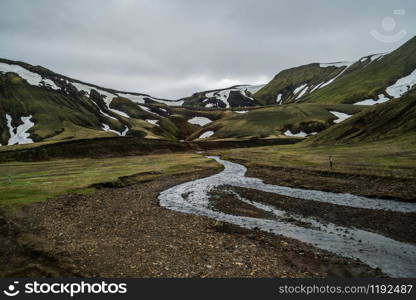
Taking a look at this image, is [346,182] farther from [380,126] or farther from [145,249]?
[380,126]

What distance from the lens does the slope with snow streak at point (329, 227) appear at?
2142cm

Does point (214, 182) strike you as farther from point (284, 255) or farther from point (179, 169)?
point (284, 255)

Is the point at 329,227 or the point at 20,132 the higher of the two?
the point at 20,132

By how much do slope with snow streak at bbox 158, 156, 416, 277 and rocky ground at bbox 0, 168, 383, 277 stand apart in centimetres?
185

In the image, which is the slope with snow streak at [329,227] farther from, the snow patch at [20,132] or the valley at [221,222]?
the snow patch at [20,132]

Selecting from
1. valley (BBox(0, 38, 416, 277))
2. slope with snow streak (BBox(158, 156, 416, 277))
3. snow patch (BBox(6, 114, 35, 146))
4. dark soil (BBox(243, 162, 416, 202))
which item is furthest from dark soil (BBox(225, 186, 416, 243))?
snow patch (BBox(6, 114, 35, 146))

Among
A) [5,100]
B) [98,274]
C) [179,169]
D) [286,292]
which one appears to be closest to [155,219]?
[98,274]

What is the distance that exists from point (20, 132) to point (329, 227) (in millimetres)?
187116

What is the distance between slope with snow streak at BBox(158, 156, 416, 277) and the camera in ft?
70.3

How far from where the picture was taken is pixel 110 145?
12762 centimetres

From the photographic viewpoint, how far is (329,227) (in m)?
29.8

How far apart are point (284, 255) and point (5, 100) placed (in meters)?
229

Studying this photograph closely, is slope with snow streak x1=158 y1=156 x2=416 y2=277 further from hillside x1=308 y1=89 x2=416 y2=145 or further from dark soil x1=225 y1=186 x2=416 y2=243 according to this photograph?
hillside x1=308 y1=89 x2=416 y2=145

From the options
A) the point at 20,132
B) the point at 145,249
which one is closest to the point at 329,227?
the point at 145,249
